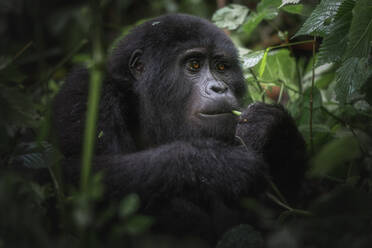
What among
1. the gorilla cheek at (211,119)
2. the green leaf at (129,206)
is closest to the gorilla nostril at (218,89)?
the gorilla cheek at (211,119)

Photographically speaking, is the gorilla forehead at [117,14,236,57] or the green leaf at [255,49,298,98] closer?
the gorilla forehead at [117,14,236,57]

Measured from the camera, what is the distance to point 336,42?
7.39 feet

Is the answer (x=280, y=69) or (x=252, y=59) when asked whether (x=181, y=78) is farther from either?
(x=280, y=69)

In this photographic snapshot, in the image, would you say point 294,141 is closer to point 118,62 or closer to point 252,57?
point 252,57

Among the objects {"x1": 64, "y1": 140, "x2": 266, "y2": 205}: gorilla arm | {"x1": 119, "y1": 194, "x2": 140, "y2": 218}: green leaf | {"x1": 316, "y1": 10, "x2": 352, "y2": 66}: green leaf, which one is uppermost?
{"x1": 316, "y1": 10, "x2": 352, "y2": 66}: green leaf

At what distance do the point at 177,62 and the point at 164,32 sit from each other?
0.89ft

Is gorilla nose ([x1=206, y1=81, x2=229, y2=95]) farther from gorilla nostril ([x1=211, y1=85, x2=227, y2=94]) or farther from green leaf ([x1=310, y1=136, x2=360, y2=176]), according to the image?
green leaf ([x1=310, y1=136, x2=360, y2=176])

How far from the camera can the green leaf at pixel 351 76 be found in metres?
2.22

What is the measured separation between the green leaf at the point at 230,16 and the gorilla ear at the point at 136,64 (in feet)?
2.63

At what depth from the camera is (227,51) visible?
3191mm

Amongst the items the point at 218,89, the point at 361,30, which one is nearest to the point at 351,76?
the point at 361,30

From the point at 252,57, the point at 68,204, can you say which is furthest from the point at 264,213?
the point at 252,57

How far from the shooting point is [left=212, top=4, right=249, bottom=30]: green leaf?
3344 mm

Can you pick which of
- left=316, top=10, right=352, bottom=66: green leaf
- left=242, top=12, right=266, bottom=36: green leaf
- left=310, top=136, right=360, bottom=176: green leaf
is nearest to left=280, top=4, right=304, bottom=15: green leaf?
left=242, top=12, right=266, bottom=36: green leaf
